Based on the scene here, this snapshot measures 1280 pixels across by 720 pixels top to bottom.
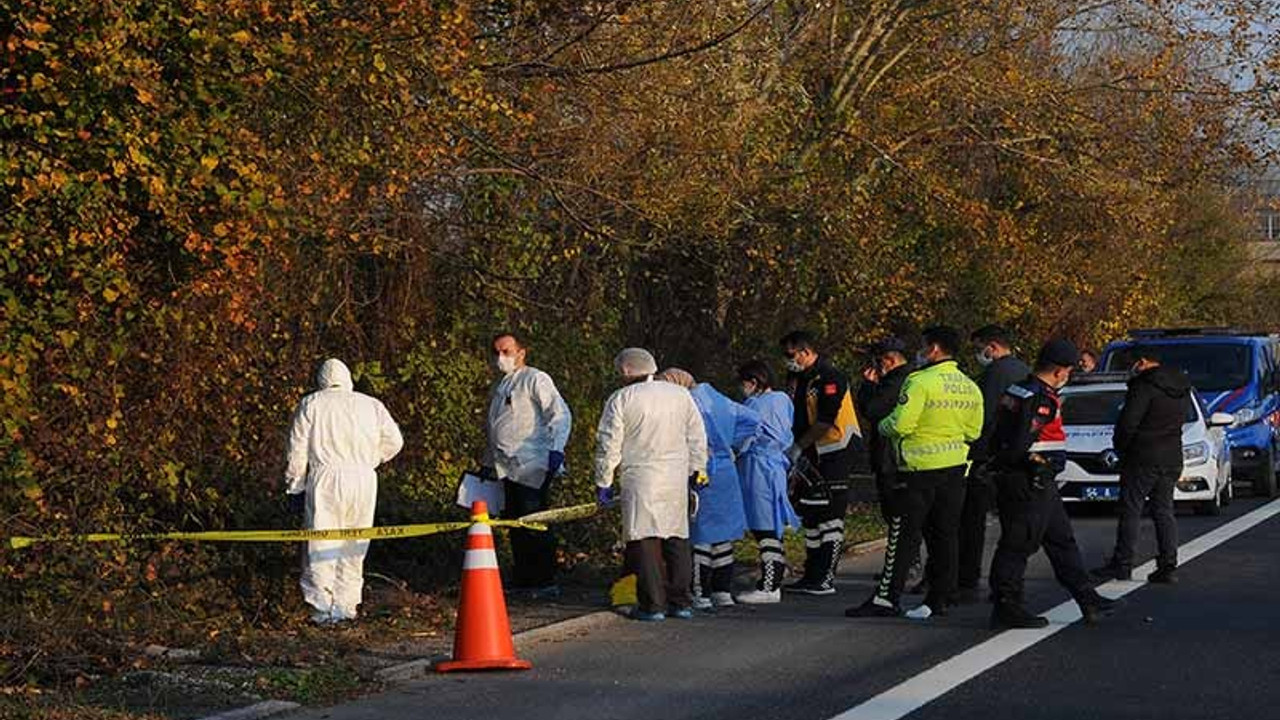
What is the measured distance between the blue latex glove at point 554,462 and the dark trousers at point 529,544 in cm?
9

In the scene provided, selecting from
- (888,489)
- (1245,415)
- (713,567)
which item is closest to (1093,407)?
(1245,415)

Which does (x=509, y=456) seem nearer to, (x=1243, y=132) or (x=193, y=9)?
(x=193, y=9)

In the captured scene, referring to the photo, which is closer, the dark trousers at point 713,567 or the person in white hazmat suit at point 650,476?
the person in white hazmat suit at point 650,476

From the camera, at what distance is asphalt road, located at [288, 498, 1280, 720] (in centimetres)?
988

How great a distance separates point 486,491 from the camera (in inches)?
574

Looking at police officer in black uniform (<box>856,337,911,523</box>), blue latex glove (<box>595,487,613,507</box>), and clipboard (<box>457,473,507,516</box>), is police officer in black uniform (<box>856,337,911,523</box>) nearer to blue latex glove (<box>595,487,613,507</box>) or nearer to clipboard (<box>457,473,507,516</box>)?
blue latex glove (<box>595,487,613,507</box>)

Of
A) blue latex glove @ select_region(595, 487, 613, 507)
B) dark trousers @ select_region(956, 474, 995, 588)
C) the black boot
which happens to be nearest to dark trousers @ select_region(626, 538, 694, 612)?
blue latex glove @ select_region(595, 487, 613, 507)

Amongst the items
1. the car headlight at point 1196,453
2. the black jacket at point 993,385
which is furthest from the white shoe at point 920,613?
the car headlight at point 1196,453

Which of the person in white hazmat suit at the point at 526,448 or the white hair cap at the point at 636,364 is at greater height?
the white hair cap at the point at 636,364

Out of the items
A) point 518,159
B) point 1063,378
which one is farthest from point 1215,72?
point 1063,378

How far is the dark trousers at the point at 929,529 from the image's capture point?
13242 mm

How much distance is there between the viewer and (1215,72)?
2717 cm

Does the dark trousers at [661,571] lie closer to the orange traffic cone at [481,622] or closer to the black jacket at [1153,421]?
the orange traffic cone at [481,622]

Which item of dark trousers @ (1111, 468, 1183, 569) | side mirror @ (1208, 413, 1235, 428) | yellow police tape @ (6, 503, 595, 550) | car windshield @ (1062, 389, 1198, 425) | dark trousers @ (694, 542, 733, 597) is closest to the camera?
yellow police tape @ (6, 503, 595, 550)
